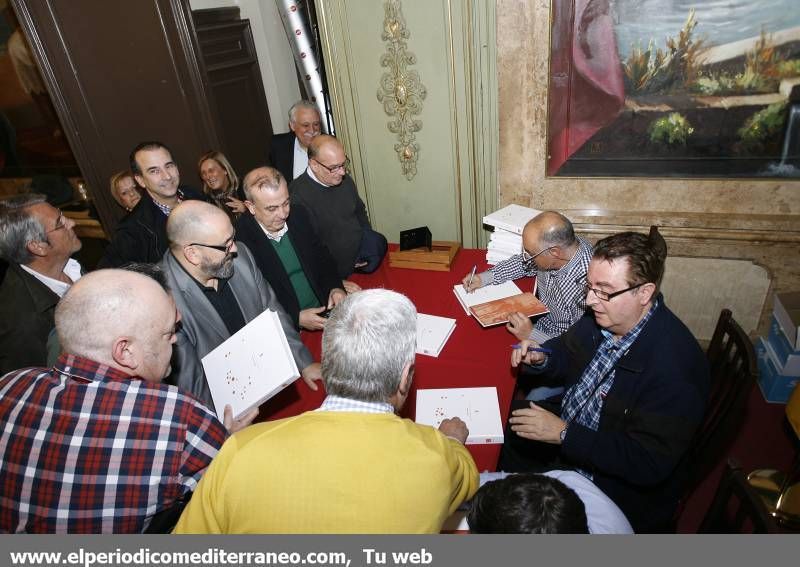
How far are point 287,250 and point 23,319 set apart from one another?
A: 1470mm

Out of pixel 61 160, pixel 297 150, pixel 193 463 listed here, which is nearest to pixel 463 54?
pixel 297 150

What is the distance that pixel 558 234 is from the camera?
265 cm

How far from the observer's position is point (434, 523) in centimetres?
123

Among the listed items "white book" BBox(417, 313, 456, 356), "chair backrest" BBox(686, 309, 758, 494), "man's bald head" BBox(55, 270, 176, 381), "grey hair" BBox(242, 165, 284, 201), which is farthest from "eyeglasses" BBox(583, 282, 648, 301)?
"grey hair" BBox(242, 165, 284, 201)

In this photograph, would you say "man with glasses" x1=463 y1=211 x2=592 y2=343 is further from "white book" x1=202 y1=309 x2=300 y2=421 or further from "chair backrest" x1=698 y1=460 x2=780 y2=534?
A: "white book" x1=202 y1=309 x2=300 y2=421

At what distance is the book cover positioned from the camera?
2.74 meters

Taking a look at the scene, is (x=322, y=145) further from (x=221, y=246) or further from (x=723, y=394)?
(x=723, y=394)

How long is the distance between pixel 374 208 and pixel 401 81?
1196 mm

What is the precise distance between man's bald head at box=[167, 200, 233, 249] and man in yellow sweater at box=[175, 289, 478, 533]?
1.29m

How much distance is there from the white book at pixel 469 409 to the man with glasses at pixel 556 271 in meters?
0.57

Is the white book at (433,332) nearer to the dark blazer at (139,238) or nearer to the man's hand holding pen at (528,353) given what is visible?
the man's hand holding pen at (528,353)
